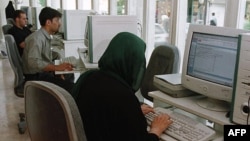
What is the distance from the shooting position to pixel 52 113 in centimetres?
102

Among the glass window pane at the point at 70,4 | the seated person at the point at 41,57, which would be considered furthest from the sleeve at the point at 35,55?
the glass window pane at the point at 70,4

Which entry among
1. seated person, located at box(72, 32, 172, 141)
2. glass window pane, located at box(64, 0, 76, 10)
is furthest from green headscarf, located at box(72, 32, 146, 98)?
glass window pane, located at box(64, 0, 76, 10)

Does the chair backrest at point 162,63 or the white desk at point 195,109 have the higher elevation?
the chair backrest at point 162,63

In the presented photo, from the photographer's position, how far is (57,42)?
421 centimetres

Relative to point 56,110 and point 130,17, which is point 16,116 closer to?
point 130,17

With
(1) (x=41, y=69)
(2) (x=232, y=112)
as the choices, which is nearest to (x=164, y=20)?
(1) (x=41, y=69)

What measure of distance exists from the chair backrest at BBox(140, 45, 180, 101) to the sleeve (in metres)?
1.01

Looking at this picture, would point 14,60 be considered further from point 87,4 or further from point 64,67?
point 87,4

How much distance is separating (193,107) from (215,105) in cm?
12

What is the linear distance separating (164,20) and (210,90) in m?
1.83

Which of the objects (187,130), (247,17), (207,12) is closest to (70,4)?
(207,12)

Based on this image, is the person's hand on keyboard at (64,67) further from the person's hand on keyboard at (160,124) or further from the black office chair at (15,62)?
the person's hand on keyboard at (160,124)

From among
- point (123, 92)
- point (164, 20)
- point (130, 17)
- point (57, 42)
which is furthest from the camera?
point (57, 42)

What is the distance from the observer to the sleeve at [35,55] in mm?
2760
